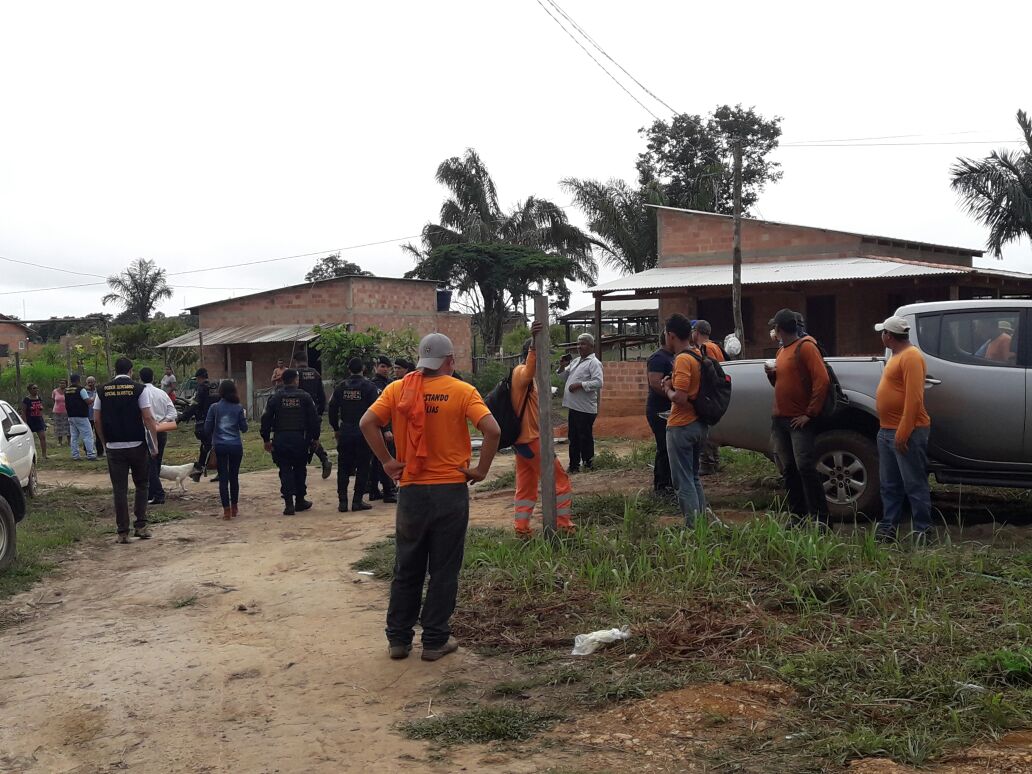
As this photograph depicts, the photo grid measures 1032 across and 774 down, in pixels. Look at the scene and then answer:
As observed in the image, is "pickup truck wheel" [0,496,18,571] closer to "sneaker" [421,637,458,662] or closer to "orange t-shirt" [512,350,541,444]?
"orange t-shirt" [512,350,541,444]

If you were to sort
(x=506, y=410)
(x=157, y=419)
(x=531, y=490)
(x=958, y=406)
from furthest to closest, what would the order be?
(x=157, y=419) → (x=531, y=490) → (x=506, y=410) → (x=958, y=406)

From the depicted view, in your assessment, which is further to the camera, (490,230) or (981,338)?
(490,230)

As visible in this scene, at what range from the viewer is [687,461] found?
293 inches

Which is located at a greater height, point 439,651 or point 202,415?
point 202,415

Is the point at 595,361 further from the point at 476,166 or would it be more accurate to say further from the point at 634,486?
the point at 476,166

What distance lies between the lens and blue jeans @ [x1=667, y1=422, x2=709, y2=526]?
737cm

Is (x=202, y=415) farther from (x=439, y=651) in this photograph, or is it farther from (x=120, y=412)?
(x=439, y=651)

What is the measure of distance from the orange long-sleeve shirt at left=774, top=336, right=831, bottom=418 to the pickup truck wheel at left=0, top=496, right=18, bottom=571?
637cm

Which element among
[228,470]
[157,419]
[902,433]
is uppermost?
[157,419]

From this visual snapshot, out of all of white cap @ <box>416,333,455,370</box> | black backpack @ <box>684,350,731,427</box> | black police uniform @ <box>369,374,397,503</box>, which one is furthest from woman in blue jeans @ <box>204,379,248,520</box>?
white cap @ <box>416,333,455,370</box>

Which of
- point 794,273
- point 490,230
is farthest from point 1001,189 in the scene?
point 490,230

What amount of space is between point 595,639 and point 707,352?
4.37 metres

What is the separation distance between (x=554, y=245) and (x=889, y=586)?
112ft

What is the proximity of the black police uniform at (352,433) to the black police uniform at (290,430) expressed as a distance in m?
0.32
